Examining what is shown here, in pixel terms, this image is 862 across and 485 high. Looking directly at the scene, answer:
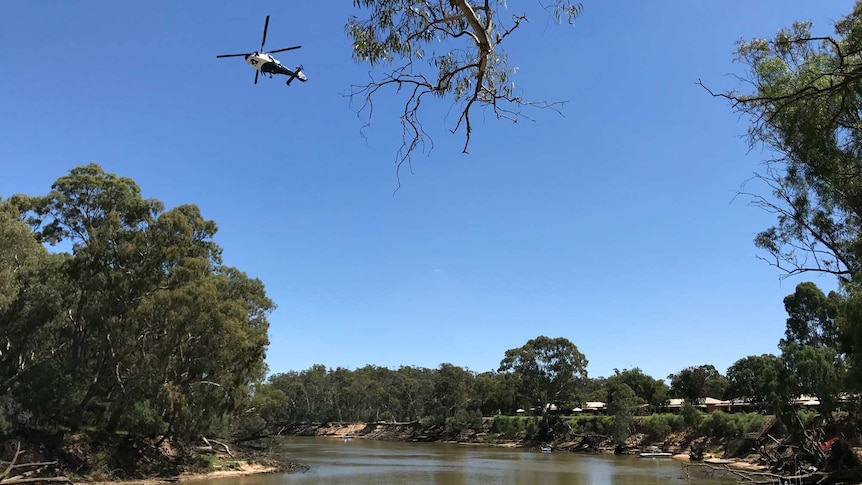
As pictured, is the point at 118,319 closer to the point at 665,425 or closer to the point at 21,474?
the point at 21,474

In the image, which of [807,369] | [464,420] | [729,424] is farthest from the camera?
[464,420]

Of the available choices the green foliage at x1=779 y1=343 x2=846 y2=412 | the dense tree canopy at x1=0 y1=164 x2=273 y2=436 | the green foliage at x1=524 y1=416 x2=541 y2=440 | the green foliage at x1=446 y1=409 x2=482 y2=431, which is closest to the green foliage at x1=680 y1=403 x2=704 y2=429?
the green foliage at x1=779 y1=343 x2=846 y2=412

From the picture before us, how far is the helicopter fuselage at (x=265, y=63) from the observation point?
7551 mm

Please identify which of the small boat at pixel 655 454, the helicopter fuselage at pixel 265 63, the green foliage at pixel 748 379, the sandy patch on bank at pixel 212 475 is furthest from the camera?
the green foliage at pixel 748 379

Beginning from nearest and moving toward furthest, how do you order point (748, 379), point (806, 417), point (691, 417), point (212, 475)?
point (212, 475)
point (806, 417)
point (691, 417)
point (748, 379)

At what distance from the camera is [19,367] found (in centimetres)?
2555

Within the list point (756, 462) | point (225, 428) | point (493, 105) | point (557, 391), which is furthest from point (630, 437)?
point (493, 105)

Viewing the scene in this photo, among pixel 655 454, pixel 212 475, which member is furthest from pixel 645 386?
pixel 212 475

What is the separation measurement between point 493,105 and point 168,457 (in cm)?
2766

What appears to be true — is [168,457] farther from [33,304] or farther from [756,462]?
[756,462]

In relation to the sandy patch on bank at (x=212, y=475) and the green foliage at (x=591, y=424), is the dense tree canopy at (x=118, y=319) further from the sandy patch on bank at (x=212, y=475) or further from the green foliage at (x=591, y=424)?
the green foliage at (x=591, y=424)

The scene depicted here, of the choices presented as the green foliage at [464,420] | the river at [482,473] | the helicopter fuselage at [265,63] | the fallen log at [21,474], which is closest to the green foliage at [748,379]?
the river at [482,473]

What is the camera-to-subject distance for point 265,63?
765cm

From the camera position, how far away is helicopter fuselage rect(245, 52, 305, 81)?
7.55 meters
